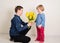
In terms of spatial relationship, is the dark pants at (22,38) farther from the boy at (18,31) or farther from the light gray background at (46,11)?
the light gray background at (46,11)

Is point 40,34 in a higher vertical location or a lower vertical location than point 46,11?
lower

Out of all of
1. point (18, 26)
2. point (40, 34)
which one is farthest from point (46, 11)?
point (18, 26)

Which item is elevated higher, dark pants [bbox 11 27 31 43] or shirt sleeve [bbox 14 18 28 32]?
shirt sleeve [bbox 14 18 28 32]

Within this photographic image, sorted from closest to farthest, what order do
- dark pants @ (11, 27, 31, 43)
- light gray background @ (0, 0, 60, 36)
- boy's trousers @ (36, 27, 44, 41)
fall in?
dark pants @ (11, 27, 31, 43)
boy's trousers @ (36, 27, 44, 41)
light gray background @ (0, 0, 60, 36)

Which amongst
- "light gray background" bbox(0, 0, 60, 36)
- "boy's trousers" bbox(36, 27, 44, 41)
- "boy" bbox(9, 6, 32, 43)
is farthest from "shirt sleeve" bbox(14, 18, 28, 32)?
"light gray background" bbox(0, 0, 60, 36)

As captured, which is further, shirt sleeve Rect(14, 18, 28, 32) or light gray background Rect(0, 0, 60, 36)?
light gray background Rect(0, 0, 60, 36)

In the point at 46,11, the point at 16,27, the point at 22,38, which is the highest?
the point at 46,11

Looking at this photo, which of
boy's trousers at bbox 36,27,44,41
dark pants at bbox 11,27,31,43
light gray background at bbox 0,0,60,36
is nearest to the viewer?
dark pants at bbox 11,27,31,43

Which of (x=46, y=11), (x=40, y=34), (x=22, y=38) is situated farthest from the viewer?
(x=46, y=11)

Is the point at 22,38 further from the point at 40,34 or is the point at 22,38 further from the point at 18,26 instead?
the point at 40,34

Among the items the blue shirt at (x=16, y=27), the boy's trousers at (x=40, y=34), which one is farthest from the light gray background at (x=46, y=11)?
the blue shirt at (x=16, y=27)

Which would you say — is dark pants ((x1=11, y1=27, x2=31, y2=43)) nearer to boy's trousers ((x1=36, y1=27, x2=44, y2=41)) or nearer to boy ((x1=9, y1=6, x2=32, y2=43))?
boy ((x1=9, y1=6, x2=32, y2=43))

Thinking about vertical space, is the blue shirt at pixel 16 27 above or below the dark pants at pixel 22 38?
above

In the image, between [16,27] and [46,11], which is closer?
[16,27]
